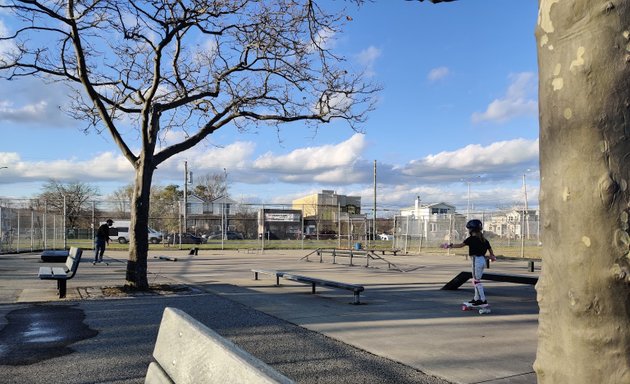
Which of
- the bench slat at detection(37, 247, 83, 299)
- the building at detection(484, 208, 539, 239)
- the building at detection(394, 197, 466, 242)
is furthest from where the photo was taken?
the building at detection(394, 197, 466, 242)

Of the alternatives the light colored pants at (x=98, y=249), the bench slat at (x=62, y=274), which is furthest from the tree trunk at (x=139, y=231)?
the light colored pants at (x=98, y=249)

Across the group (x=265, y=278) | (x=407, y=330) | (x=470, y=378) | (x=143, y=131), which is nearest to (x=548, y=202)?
(x=470, y=378)

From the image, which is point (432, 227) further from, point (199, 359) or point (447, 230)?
point (199, 359)

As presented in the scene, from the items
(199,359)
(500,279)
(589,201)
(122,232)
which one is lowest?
(122,232)

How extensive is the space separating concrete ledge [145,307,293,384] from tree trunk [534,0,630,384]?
1.01m

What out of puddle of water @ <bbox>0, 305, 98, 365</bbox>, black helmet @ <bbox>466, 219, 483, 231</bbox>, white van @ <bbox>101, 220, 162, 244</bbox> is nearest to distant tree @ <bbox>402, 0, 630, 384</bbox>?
puddle of water @ <bbox>0, 305, 98, 365</bbox>

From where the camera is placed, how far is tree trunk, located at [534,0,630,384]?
155 cm

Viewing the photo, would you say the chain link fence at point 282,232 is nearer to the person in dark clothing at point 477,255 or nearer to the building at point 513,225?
the building at point 513,225

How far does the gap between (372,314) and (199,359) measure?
6.78 metres

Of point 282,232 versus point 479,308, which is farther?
point 282,232

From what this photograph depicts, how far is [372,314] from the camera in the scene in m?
8.98

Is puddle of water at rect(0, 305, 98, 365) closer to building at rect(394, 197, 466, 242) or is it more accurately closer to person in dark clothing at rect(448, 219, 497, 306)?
person in dark clothing at rect(448, 219, 497, 306)

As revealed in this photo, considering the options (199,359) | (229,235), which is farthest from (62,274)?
(229,235)

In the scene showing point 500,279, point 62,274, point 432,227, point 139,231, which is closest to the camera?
point 62,274
